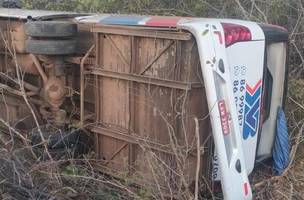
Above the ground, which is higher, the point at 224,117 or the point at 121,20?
the point at 121,20

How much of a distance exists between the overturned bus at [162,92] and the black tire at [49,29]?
1cm

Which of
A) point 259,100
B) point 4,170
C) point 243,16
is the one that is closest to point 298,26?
point 243,16

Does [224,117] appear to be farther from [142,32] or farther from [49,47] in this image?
[49,47]

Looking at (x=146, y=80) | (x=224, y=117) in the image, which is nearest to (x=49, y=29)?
(x=146, y=80)

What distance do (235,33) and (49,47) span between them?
76.4 inches

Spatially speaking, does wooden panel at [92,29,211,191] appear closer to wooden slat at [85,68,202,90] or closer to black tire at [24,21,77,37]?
wooden slat at [85,68,202,90]

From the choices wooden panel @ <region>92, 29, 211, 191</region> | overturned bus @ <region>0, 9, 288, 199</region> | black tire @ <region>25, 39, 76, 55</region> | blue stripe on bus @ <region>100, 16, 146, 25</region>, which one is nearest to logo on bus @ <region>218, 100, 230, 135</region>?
overturned bus @ <region>0, 9, 288, 199</region>

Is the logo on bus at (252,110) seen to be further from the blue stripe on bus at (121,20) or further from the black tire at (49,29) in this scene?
the black tire at (49,29)

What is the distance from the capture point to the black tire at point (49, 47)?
4949 millimetres

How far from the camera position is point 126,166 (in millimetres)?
4617

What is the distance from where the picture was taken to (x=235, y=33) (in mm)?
4219

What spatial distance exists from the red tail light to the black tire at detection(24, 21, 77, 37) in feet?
5.68

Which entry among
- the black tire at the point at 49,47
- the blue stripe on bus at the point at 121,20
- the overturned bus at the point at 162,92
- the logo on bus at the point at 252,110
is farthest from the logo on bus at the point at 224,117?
the black tire at the point at 49,47

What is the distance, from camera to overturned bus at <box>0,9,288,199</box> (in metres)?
3.99
